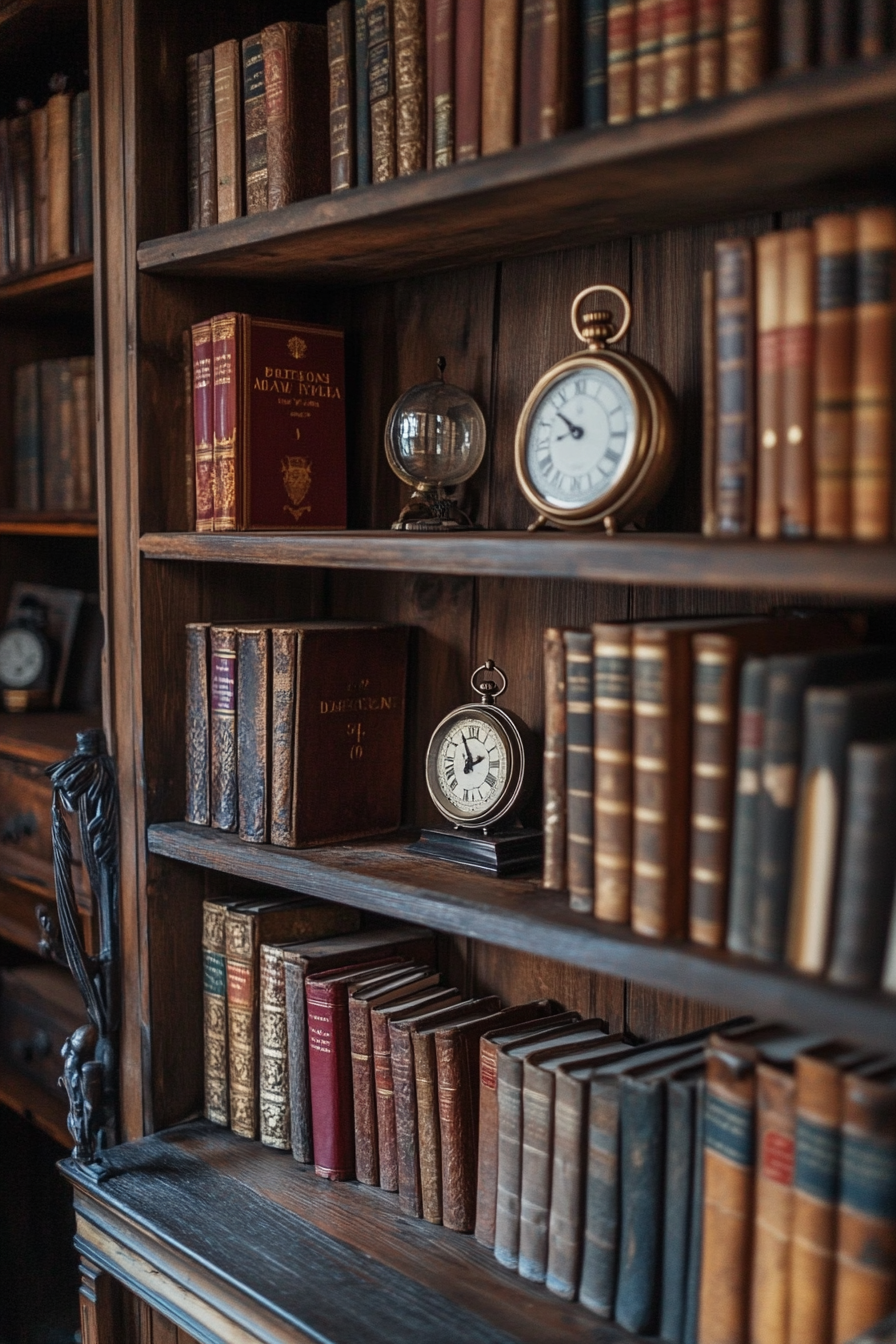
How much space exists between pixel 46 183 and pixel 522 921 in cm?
148

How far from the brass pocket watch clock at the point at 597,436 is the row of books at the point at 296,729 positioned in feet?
1.17

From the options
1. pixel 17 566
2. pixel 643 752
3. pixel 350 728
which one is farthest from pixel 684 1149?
pixel 17 566

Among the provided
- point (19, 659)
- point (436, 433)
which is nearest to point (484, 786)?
point (436, 433)

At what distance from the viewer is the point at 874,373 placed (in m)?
0.95

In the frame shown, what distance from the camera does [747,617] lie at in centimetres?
123

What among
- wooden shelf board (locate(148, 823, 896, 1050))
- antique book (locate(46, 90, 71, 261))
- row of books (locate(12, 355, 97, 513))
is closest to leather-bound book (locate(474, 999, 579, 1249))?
wooden shelf board (locate(148, 823, 896, 1050))

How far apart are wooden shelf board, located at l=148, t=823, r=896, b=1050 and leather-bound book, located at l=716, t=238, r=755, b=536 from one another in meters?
0.37

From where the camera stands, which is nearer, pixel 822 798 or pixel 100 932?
pixel 822 798

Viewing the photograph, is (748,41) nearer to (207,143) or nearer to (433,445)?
(433,445)

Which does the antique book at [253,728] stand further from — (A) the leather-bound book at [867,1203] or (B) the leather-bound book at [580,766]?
(A) the leather-bound book at [867,1203]

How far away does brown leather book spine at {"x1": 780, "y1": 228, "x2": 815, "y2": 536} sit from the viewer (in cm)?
99

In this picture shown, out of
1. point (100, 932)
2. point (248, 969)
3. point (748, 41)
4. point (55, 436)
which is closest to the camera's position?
point (748, 41)

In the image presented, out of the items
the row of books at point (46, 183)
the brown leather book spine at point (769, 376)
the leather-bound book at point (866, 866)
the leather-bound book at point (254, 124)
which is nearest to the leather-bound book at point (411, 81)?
the leather-bound book at point (254, 124)

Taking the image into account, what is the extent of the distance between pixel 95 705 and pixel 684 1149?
152 cm
